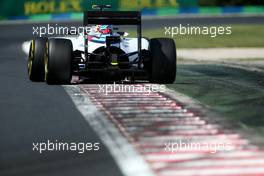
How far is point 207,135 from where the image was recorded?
30.3ft

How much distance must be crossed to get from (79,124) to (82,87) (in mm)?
4545

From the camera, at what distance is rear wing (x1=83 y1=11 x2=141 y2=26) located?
44.4 ft

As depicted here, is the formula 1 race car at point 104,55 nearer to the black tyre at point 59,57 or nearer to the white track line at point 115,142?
the black tyre at point 59,57

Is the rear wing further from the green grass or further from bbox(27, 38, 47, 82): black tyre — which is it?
the green grass

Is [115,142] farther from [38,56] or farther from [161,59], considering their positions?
[38,56]

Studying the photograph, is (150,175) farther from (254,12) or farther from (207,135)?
(254,12)

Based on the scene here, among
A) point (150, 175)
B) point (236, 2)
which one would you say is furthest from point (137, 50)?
point (236, 2)
